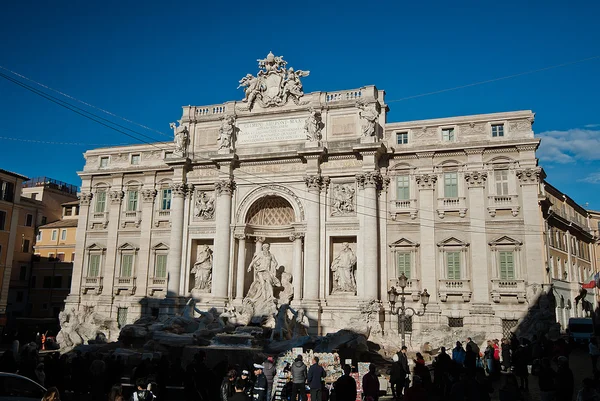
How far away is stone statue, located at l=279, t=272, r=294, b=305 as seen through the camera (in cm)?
3150

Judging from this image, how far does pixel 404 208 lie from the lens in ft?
103

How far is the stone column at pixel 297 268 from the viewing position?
31.2 meters

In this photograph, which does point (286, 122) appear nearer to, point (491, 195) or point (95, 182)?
point (491, 195)

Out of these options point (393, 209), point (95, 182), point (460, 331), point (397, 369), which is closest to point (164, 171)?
point (95, 182)

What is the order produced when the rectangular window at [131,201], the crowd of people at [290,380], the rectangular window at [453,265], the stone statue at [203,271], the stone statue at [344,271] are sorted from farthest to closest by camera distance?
1. the rectangular window at [131,201]
2. the stone statue at [203,271]
3. the stone statue at [344,271]
4. the rectangular window at [453,265]
5. the crowd of people at [290,380]

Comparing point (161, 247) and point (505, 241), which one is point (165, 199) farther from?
point (505, 241)

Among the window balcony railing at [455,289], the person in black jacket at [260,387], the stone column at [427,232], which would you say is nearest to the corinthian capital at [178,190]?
the stone column at [427,232]

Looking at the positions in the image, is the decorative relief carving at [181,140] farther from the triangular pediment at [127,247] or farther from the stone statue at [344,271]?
the stone statue at [344,271]

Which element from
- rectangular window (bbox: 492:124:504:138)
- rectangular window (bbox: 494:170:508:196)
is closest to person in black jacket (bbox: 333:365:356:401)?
rectangular window (bbox: 494:170:508:196)

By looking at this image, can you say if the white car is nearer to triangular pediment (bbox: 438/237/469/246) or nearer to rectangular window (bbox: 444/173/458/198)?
triangular pediment (bbox: 438/237/469/246)

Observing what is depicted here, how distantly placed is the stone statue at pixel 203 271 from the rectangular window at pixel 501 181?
57.9ft

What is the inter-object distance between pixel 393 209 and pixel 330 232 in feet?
12.8

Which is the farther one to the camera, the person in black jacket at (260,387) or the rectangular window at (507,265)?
the rectangular window at (507,265)

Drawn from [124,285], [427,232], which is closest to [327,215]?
[427,232]
